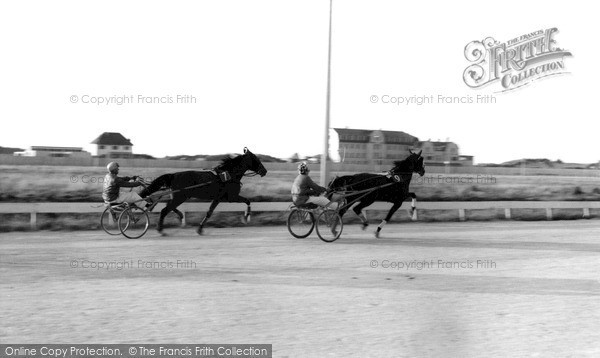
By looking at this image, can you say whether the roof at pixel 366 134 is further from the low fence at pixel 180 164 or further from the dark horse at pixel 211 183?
the dark horse at pixel 211 183

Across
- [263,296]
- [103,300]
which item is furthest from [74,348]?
[263,296]

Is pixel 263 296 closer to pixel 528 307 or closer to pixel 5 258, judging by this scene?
pixel 528 307

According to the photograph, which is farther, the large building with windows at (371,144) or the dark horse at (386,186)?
the large building with windows at (371,144)

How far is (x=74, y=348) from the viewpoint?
19.3 ft

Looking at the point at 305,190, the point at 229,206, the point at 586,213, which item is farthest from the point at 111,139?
the point at 305,190

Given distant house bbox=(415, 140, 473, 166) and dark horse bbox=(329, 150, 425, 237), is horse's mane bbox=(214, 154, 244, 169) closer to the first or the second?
dark horse bbox=(329, 150, 425, 237)

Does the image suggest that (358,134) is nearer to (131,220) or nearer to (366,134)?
(366,134)

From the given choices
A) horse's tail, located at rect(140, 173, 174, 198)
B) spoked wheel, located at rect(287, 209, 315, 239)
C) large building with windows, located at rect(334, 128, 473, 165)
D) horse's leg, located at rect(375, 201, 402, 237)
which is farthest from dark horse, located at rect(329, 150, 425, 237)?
large building with windows, located at rect(334, 128, 473, 165)

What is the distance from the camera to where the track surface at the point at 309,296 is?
6.38 meters

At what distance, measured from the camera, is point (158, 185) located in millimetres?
15703

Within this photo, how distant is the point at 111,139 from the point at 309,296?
144 ft

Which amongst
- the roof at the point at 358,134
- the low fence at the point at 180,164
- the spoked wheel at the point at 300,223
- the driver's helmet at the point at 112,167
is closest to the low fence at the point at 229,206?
the driver's helmet at the point at 112,167

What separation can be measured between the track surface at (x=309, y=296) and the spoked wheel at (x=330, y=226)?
0.96 ft

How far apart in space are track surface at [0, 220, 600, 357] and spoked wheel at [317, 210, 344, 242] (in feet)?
0.96
